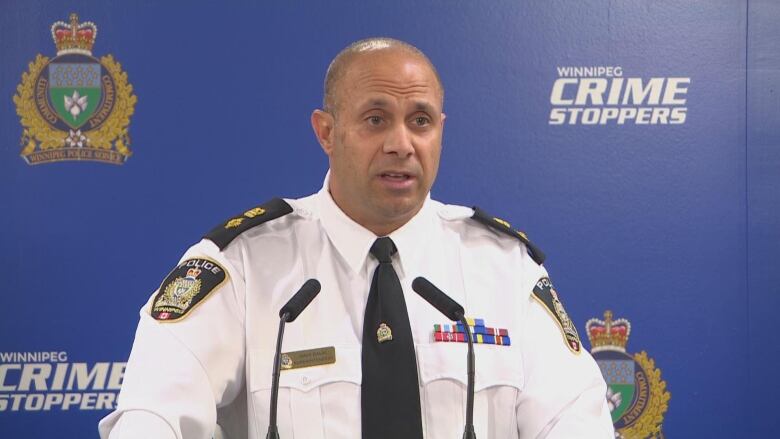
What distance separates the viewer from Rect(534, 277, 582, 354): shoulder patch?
5.45 feet

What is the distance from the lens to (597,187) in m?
2.77

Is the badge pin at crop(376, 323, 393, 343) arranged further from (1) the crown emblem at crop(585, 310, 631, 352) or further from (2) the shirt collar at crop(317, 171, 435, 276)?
(1) the crown emblem at crop(585, 310, 631, 352)

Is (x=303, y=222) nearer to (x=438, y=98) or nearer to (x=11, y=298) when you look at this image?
(x=438, y=98)

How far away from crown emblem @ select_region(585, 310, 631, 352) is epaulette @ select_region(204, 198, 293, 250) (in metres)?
1.35

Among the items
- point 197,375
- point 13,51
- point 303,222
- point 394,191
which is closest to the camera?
point 197,375

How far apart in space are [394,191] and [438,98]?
0.64 feet

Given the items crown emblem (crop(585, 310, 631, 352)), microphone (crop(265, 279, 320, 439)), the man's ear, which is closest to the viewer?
microphone (crop(265, 279, 320, 439))

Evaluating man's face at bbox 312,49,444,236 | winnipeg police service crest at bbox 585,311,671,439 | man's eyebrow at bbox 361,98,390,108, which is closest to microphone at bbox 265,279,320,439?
man's face at bbox 312,49,444,236

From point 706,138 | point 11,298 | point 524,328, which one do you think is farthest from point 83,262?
point 706,138

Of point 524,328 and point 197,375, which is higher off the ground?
point 524,328

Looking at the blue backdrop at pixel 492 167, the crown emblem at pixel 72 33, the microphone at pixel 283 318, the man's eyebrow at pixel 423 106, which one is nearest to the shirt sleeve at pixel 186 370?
the microphone at pixel 283 318

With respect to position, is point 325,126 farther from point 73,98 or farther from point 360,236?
point 73,98

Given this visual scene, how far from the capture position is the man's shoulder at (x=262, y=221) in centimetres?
166

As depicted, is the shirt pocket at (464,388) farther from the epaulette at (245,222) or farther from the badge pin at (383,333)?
the epaulette at (245,222)
